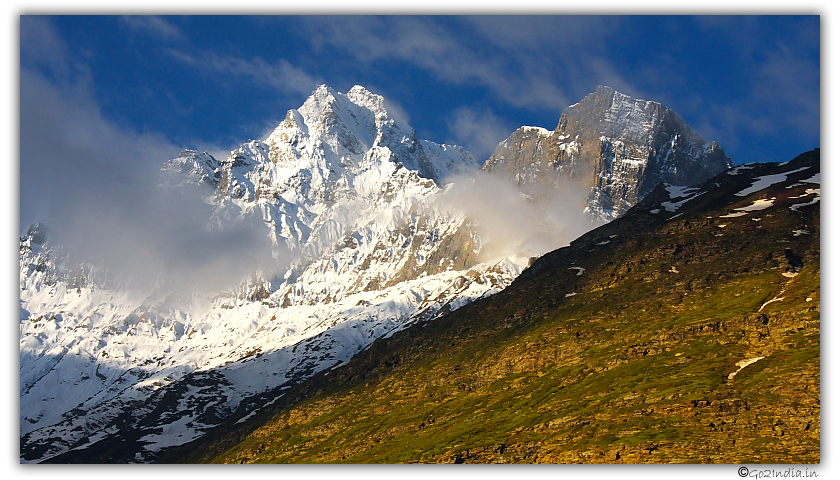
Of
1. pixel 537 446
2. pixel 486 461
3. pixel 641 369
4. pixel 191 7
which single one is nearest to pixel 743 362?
pixel 641 369

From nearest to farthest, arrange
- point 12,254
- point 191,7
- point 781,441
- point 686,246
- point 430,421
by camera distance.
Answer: point 12,254
point 191,7
point 781,441
point 430,421
point 686,246

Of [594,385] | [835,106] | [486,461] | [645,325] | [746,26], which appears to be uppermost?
[746,26]

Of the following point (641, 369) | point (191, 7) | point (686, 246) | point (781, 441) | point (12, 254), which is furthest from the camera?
point (686, 246)

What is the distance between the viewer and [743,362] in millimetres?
104375

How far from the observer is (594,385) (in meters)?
124

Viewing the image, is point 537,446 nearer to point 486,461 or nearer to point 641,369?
point 486,461

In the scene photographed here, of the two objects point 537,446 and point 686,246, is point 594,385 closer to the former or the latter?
point 537,446

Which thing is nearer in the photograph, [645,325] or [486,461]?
[486,461]

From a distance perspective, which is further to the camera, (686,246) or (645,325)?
(686,246)

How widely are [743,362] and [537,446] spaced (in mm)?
28643

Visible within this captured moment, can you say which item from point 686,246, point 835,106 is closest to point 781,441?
point 835,106

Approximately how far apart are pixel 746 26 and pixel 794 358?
44.9m

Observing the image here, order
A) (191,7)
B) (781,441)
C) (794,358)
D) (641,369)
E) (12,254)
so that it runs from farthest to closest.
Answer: (641,369), (794,358), (781,441), (191,7), (12,254)

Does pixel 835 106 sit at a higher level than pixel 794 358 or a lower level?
higher
